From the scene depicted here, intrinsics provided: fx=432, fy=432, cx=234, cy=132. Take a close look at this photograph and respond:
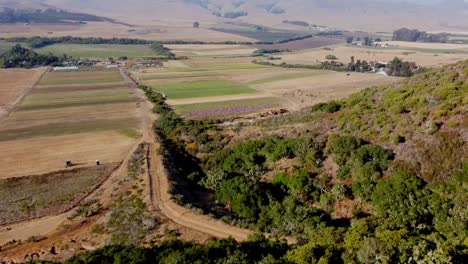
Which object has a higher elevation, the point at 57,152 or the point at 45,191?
the point at 57,152

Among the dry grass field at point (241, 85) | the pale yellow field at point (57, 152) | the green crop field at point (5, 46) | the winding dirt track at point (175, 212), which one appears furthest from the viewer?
the green crop field at point (5, 46)

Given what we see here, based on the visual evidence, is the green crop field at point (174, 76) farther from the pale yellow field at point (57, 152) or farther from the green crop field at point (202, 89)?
the pale yellow field at point (57, 152)

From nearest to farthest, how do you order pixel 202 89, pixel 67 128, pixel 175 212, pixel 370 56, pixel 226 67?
1. pixel 175 212
2. pixel 67 128
3. pixel 202 89
4. pixel 226 67
5. pixel 370 56

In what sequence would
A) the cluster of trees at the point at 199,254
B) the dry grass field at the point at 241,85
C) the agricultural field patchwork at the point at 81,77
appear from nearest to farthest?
the cluster of trees at the point at 199,254, the dry grass field at the point at 241,85, the agricultural field patchwork at the point at 81,77

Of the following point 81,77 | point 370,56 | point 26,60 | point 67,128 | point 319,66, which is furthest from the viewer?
point 370,56

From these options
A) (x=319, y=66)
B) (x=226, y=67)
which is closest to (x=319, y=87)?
(x=319, y=66)

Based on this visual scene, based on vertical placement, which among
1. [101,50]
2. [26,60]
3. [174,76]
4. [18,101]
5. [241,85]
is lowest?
[18,101]

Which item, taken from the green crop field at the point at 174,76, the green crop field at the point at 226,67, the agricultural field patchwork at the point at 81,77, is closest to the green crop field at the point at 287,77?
the green crop field at the point at 174,76

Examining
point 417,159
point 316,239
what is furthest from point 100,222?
point 417,159

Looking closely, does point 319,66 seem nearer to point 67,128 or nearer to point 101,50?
point 67,128
